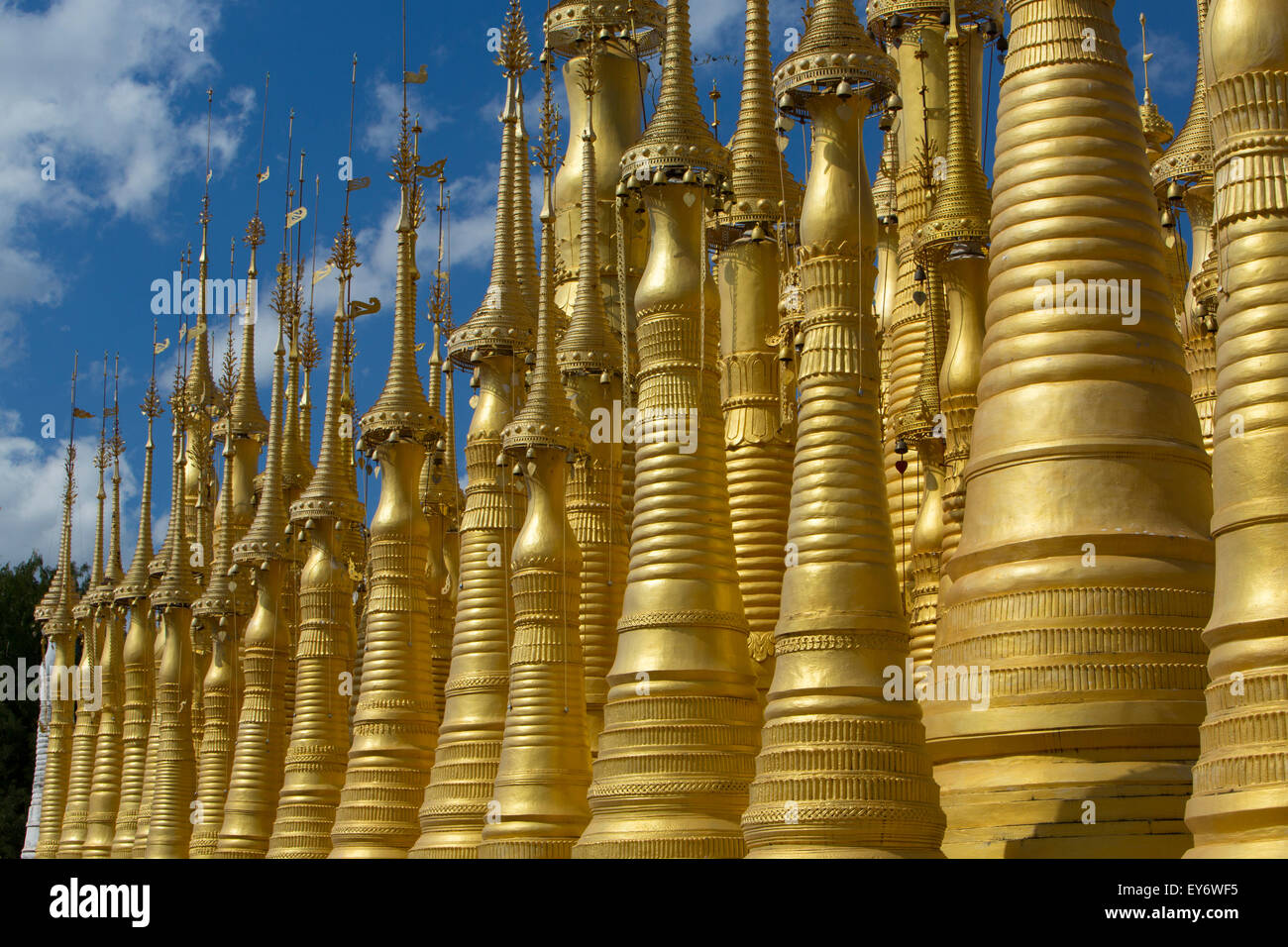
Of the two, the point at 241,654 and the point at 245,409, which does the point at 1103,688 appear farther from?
the point at 245,409

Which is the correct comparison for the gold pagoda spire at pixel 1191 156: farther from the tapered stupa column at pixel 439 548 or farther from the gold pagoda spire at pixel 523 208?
the tapered stupa column at pixel 439 548

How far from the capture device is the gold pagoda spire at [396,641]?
112ft

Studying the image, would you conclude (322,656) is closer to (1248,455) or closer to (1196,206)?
(1196,206)

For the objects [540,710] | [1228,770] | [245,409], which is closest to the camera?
[1228,770]

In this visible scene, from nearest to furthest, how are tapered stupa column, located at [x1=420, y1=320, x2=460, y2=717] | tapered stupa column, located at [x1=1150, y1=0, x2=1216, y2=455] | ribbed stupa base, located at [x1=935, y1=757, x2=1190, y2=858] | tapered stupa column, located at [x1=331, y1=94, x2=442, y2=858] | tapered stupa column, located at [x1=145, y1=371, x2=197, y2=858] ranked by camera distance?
1. ribbed stupa base, located at [x1=935, y1=757, x2=1190, y2=858]
2. tapered stupa column, located at [x1=1150, y1=0, x2=1216, y2=455]
3. tapered stupa column, located at [x1=331, y1=94, x2=442, y2=858]
4. tapered stupa column, located at [x1=420, y1=320, x2=460, y2=717]
5. tapered stupa column, located at [x1=145, y1=371, x2=197, y2=858]

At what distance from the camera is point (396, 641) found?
35.2 meters

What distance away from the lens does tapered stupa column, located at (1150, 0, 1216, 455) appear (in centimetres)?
2809

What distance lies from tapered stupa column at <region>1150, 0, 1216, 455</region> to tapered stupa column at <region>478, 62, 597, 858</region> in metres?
8.80

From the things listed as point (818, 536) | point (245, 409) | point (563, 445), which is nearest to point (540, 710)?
point (563, 445)

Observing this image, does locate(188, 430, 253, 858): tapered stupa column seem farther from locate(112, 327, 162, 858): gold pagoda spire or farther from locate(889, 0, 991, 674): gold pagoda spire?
locate(889, 0, 991, 674): gold pagoda spire

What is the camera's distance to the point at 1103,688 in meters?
21.3

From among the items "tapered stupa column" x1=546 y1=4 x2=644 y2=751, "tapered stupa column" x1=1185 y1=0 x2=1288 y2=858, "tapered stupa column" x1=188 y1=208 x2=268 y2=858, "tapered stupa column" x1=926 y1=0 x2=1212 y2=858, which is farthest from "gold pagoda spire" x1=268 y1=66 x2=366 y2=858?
"tapered stupa column" x1=1185 y1=0 x2=1288 y2=858

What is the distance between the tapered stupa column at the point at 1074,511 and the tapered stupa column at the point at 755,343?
230 inches
